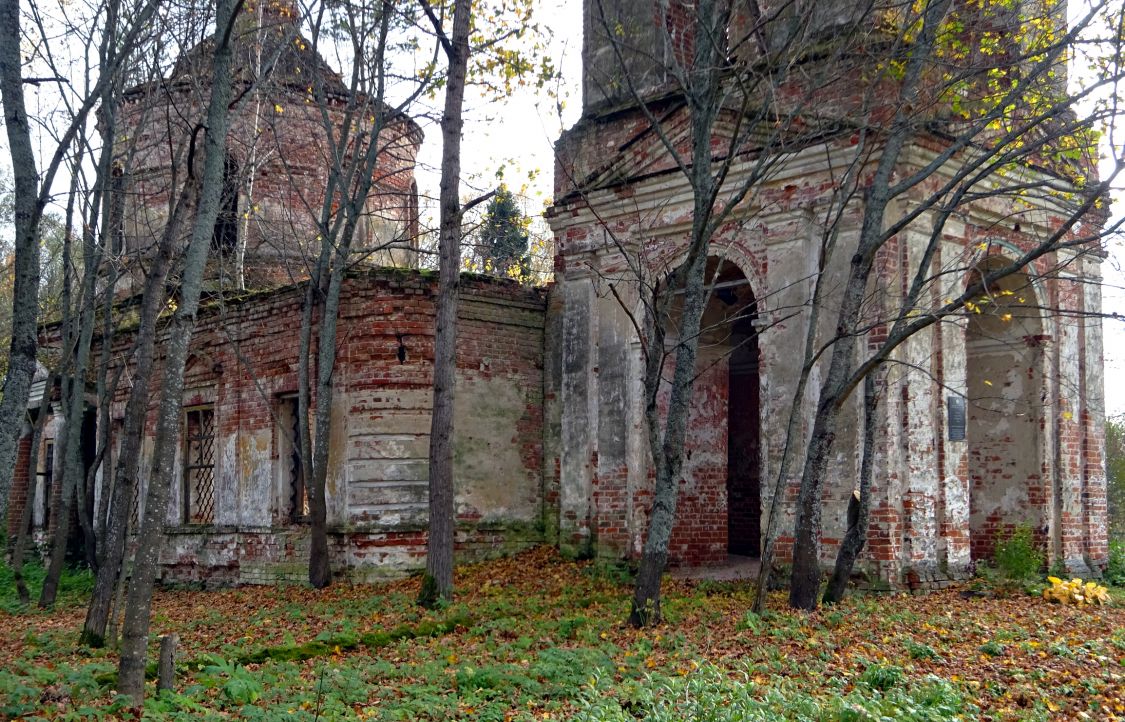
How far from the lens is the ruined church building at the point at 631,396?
11.1 metres

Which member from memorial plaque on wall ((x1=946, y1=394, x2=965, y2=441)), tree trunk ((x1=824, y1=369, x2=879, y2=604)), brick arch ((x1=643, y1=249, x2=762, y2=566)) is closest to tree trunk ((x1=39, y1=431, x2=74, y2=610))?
brick arch ((x1=643, y1=249, x2=762, y2=566))

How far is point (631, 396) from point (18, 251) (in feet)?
24.6

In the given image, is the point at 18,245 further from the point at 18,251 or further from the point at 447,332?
the point at 447,332

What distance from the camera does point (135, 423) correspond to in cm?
891

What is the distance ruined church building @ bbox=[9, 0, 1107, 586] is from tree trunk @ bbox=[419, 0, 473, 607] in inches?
59.7

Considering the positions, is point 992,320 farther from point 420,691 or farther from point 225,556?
point 225,556

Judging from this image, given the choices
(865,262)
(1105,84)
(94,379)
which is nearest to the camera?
(1105,84)

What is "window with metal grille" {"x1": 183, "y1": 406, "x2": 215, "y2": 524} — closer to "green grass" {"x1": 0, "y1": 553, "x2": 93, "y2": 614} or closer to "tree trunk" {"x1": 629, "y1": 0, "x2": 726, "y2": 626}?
"green grass" {"x1": 0, "y1": 553, "x2": 93, "y2": 614}

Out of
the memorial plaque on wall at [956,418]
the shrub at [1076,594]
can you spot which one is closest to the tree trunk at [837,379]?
the memorial plaque on wall at [956,418]

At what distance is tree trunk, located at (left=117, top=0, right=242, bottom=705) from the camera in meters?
6.88

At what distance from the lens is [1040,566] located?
478 inches

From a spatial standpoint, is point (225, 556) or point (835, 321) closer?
point (835, 321)

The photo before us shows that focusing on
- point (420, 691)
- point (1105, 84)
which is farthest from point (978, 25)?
point (420, 691)

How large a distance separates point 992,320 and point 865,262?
478cm
